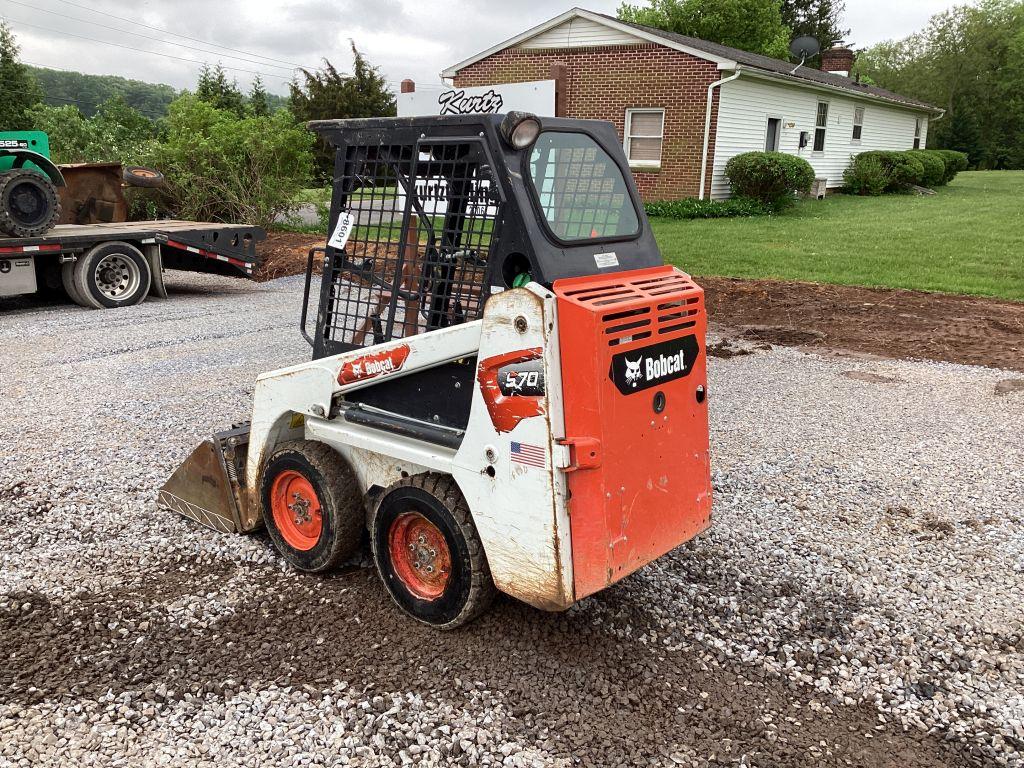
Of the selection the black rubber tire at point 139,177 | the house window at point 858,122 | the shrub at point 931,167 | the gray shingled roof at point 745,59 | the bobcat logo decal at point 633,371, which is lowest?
the bobcat logo decal at point 633,371

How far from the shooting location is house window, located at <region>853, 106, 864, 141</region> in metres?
27.8

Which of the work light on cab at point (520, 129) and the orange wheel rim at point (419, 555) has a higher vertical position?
the work light on cab at point (520, 129)

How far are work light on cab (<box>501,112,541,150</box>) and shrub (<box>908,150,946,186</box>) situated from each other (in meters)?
28.3

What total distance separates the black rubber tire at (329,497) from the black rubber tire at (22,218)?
27.2ft

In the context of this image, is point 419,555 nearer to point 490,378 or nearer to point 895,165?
point 490,378

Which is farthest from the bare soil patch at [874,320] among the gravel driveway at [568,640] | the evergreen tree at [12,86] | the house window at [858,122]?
the evergreen tree at [12,86]

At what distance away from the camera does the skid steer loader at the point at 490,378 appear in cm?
301

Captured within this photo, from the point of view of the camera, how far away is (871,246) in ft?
49.1

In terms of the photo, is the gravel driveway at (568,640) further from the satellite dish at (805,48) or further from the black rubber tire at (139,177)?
the satellite dish at (805,48)

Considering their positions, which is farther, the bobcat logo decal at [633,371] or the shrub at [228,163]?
the shrub at [228,163]

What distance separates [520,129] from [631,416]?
3.70ft

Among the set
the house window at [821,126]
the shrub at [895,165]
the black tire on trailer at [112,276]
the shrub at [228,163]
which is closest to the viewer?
the black tire on trailer at [112,276]

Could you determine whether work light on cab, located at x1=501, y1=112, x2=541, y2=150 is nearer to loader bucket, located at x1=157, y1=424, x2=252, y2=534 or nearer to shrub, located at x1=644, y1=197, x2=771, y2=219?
loader bucket, located at x1=157, y1=424, x2=252, y2=534

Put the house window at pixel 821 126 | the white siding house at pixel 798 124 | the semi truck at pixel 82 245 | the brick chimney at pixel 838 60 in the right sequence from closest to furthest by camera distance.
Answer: the semi truck at pixel 82 245 < the white siding house at pixel 798 124 < the house window at pixel 821 126 < the brick chimney at pixel 838 60
